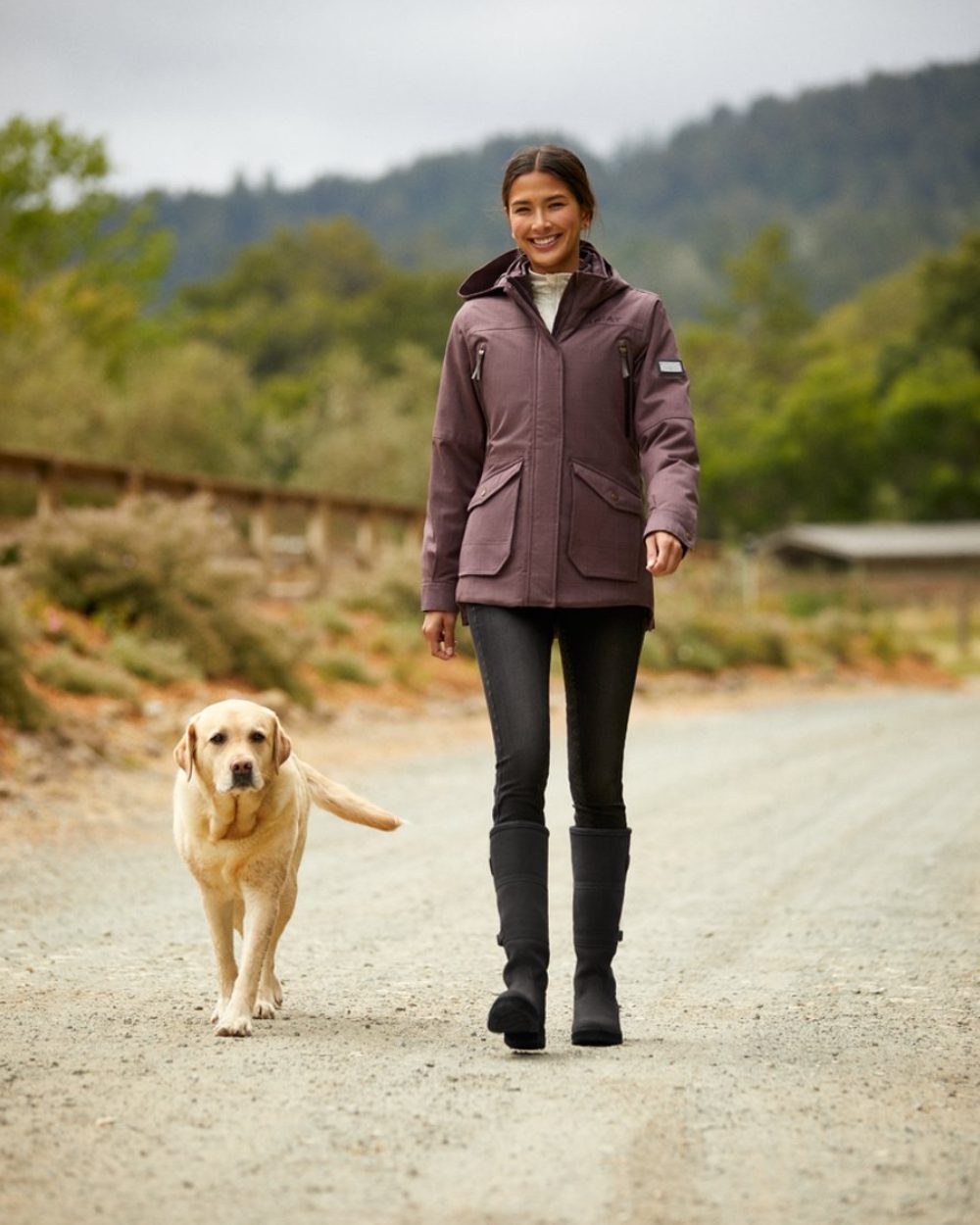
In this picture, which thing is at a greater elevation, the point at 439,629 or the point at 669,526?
the point at 669,526

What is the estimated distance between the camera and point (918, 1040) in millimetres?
4598

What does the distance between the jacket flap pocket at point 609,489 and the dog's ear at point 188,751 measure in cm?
131

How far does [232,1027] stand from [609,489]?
177cm

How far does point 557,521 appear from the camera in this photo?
14.5 ft

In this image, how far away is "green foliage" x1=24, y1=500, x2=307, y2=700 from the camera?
1634cm

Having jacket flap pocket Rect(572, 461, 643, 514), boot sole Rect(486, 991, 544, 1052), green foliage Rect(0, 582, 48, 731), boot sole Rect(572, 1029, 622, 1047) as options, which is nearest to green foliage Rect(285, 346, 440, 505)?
green foliage Rect(0, 582, 48, 731)

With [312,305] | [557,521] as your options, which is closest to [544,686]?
[557,521]

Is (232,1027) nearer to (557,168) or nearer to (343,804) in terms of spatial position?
(343,804)

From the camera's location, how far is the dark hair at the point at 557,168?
460 cm

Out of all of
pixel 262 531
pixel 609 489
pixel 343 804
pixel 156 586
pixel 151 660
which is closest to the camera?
pixel 609 489

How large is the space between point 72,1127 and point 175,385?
126 ft

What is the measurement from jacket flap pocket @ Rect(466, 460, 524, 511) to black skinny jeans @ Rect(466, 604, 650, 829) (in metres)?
0.29

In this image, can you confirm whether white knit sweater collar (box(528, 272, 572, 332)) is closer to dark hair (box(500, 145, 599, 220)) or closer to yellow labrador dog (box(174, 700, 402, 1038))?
dark hair (box(500, 145, 599, 220))

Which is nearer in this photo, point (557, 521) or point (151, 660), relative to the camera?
point (557, 521)
